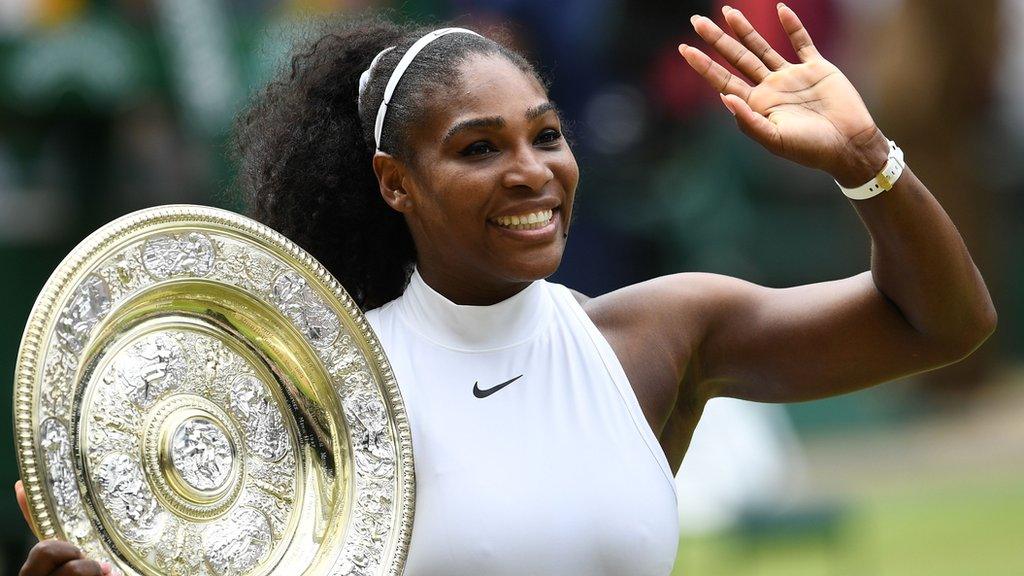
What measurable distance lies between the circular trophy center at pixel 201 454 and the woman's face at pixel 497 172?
534 mm

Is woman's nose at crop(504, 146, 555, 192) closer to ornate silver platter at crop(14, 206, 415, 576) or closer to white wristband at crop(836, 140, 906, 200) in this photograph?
ornate silver platter at crop(14, 206, 415, 576)

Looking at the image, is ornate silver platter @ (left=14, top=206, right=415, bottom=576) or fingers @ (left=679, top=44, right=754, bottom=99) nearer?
ornate silver platter @ (left=14, top=206, right=415, bottom=576)

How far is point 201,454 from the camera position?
259cm

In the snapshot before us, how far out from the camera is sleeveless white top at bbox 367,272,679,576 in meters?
2.74

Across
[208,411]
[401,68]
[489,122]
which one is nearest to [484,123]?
[489,122]

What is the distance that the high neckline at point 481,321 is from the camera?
2.95 meters

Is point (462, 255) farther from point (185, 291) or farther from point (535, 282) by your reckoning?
point (185, 291)

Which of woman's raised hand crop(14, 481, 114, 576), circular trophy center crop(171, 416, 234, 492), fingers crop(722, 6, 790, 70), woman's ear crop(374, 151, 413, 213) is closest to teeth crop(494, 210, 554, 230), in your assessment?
woman's ear crop(374, 151, 413, 213)

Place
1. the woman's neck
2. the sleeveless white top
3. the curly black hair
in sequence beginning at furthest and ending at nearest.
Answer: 1. the curly black hair
2. the woman's neck
3. the sleeveless white top

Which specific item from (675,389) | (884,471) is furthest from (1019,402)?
(675,389)

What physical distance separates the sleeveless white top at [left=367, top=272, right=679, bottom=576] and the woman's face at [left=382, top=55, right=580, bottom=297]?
14 centimetres

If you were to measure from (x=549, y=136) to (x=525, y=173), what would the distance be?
0.40ft

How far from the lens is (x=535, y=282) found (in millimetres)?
2994

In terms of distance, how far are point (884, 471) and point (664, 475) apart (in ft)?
21.1
